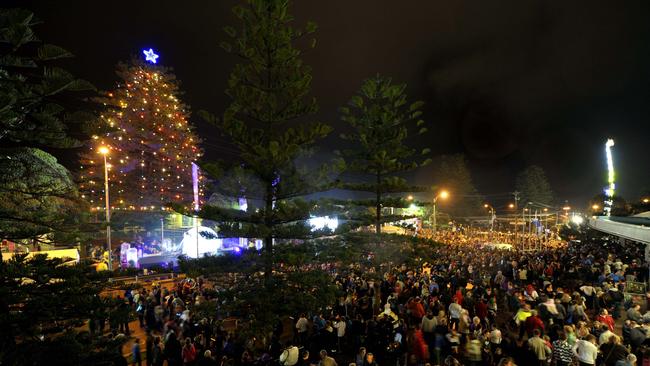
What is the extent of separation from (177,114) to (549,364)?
90.1 ft

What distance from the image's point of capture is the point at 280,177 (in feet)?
29.0

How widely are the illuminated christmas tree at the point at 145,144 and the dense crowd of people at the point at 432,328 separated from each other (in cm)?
1333

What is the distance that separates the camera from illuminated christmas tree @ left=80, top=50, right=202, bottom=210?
24891mm

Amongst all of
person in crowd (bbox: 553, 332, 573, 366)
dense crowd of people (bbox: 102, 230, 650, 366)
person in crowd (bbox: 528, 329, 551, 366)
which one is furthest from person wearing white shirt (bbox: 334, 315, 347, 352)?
person in crowd (bbox: 553, 332, 573, 366)

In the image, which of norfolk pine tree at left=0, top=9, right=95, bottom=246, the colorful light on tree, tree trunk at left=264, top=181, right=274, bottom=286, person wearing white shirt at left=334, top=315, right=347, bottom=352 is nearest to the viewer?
norfolk pine tree at left=0, top=9, right=95, bottom=246

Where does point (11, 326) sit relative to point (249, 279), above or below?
above

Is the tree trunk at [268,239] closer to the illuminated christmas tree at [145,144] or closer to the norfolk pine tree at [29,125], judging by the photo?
the norfolk pine tree at [29,125]

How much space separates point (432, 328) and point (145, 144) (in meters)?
24.1

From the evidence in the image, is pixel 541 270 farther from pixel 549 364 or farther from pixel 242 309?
pixel 242 309

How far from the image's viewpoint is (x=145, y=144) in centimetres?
2562

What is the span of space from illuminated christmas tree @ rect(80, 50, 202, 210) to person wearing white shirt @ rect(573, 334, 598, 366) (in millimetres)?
24363

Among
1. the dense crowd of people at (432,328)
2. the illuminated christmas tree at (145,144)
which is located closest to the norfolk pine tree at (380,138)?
the dense crowd of people at (432,328)

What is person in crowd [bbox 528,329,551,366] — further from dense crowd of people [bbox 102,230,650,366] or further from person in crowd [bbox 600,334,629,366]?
person in crowd [bbox 600,334,629,366]

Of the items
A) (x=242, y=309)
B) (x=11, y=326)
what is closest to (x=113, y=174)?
(x=242, y=309)
